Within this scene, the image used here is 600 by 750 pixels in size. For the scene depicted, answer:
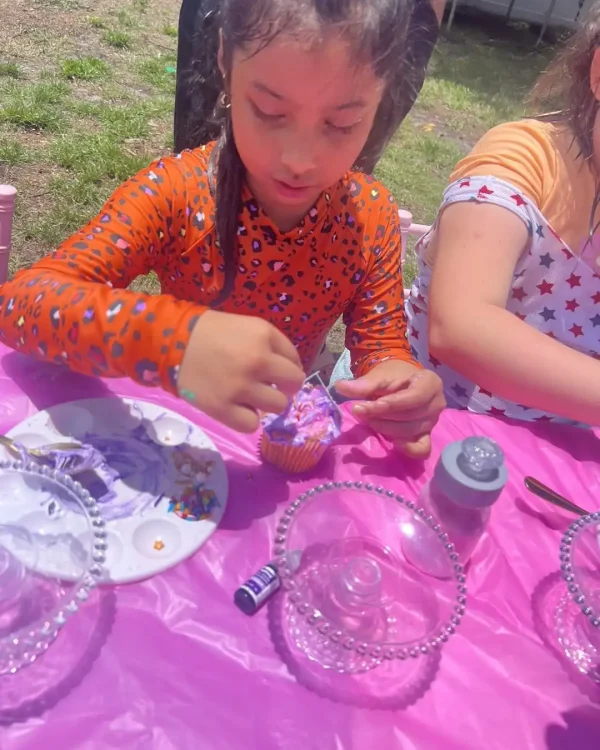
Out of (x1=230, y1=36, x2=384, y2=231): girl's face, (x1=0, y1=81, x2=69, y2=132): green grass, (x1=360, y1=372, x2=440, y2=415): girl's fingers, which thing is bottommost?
(x1=0, y1=81, x2=69, y2=132): green grass

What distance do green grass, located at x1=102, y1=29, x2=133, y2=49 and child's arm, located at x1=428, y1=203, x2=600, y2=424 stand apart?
11.6 ft

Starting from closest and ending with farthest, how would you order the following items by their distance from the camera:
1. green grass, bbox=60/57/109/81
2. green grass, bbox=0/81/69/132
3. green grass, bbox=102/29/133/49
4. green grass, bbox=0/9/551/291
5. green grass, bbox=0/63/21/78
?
green grass, bbox=0/9/551/291 < green grass, bbox=0/81/69/132 < green grass, bbox=0/63/21/78 < green grass, bbox=60/57/109/81 < green grass, bbox=102/29/133/49

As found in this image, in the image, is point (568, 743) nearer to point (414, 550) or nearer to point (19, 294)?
point (414, 550)

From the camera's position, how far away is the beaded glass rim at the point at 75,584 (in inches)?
24.5

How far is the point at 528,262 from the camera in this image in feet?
4.08

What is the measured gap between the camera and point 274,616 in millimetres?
749

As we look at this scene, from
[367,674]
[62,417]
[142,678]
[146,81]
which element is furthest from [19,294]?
[146,81]

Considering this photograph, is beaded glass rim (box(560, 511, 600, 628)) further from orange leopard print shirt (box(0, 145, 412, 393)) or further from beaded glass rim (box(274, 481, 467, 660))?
orange leopard print shirt (box(0, 145, 412, 393))

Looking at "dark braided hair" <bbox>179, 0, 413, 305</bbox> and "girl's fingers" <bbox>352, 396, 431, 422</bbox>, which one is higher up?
"dark braided hair" <bbox>179, 0, 413, 305</bbox>

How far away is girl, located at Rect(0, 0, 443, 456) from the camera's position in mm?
729

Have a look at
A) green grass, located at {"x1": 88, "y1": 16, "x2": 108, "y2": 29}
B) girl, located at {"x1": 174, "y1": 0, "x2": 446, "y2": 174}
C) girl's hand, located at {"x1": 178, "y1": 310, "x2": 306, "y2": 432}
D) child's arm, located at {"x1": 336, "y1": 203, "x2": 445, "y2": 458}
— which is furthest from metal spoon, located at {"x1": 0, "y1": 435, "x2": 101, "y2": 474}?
green grass, located at {"x1": 88, "y1": 16, "x2": 108, "y2": 29}

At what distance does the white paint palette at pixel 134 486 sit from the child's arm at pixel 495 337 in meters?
0.43

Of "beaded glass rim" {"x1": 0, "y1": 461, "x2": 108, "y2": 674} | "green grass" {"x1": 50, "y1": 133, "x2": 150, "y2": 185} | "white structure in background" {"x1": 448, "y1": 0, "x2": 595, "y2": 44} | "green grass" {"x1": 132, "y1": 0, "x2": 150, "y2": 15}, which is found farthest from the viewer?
"white structure in background" {"x1": 448, "y1": 0, "x2": 595, "y2": 44}

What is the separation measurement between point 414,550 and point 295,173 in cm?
53
